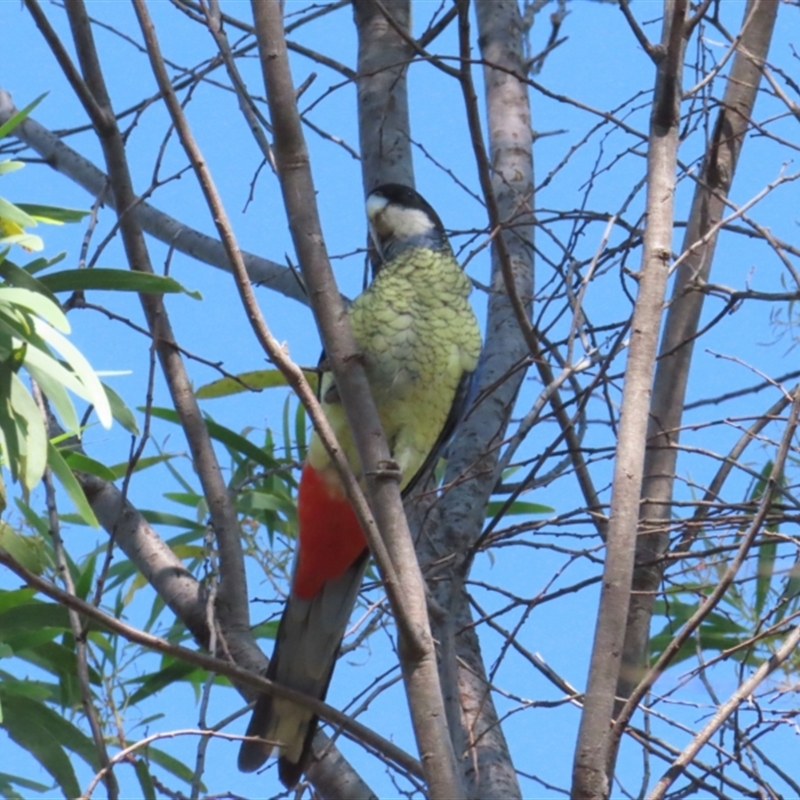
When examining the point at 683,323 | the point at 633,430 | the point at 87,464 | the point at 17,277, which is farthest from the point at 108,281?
the point at 683,323

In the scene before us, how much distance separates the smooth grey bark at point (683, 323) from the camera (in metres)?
2.36

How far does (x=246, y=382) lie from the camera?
306 cm

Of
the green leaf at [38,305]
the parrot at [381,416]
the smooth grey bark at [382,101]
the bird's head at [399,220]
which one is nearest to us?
the green leaf at [38,305]

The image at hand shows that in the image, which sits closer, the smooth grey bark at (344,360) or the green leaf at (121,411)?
the smooth grey bark at (344,360)

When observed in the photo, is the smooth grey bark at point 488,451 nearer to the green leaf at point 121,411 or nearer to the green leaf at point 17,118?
the green leaf at point 121,411

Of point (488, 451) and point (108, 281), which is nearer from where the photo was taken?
point (108, 281)

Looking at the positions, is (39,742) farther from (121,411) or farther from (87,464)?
(121,411)

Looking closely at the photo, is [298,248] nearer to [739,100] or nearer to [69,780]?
[69,780]

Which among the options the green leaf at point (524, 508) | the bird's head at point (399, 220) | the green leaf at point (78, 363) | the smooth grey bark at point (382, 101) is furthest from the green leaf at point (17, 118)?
the green leaf at point (524, 508)

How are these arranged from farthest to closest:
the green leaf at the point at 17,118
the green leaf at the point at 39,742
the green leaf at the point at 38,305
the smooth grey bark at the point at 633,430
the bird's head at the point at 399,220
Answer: the bird's head at the point at 399,220, the green leaf at the point at 39,742, the green leaf at the point at 17,118, the green leaf at the point at 38,305, the smooth grey bark at the point at 633,430

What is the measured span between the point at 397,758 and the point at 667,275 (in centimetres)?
79

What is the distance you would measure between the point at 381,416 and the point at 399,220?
0.49 metres

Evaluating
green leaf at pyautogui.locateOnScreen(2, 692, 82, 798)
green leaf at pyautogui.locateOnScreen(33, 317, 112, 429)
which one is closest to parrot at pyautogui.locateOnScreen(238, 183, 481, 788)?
green leaf at pyautogui.locateOnScreen(2, 692, 82, 798)

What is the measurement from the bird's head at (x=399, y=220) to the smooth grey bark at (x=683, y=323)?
564 millimetres
